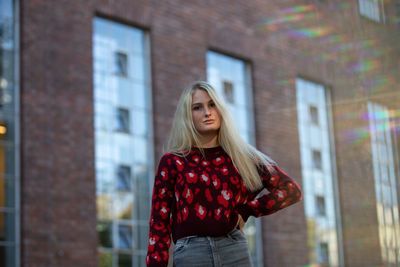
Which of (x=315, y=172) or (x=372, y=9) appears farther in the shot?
(x=315, y=172)

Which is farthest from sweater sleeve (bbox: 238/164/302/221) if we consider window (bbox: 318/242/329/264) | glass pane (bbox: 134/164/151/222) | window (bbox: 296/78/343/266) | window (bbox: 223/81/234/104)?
window (bbox: 318/242/329/264)

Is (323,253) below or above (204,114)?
below

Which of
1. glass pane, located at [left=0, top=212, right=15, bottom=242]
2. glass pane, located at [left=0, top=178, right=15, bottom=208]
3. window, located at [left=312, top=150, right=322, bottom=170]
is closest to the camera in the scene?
glass pane, located at [left=0, top=212, right=15, bottom=242]

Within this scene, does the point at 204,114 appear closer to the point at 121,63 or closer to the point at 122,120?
the point at 122,120

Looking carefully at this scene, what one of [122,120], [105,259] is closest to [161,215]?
[105,259]

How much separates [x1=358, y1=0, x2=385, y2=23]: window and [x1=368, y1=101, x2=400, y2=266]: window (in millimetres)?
305

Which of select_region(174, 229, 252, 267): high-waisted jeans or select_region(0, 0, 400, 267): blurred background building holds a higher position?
select_region(0, 0, 400, 267): blurred background building

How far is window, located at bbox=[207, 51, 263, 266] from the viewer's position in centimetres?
1379

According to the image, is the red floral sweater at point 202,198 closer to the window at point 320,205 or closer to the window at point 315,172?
the window at point 315,172

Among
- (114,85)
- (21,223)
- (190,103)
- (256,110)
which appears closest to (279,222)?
(256,110)

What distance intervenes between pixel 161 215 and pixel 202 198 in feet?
0.63

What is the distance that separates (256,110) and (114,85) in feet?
12.1

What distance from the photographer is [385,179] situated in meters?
2.31

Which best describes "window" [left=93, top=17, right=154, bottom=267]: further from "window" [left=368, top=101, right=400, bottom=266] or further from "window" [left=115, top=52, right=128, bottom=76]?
"window" [left=368, top=101, right=400, bottom=266]
